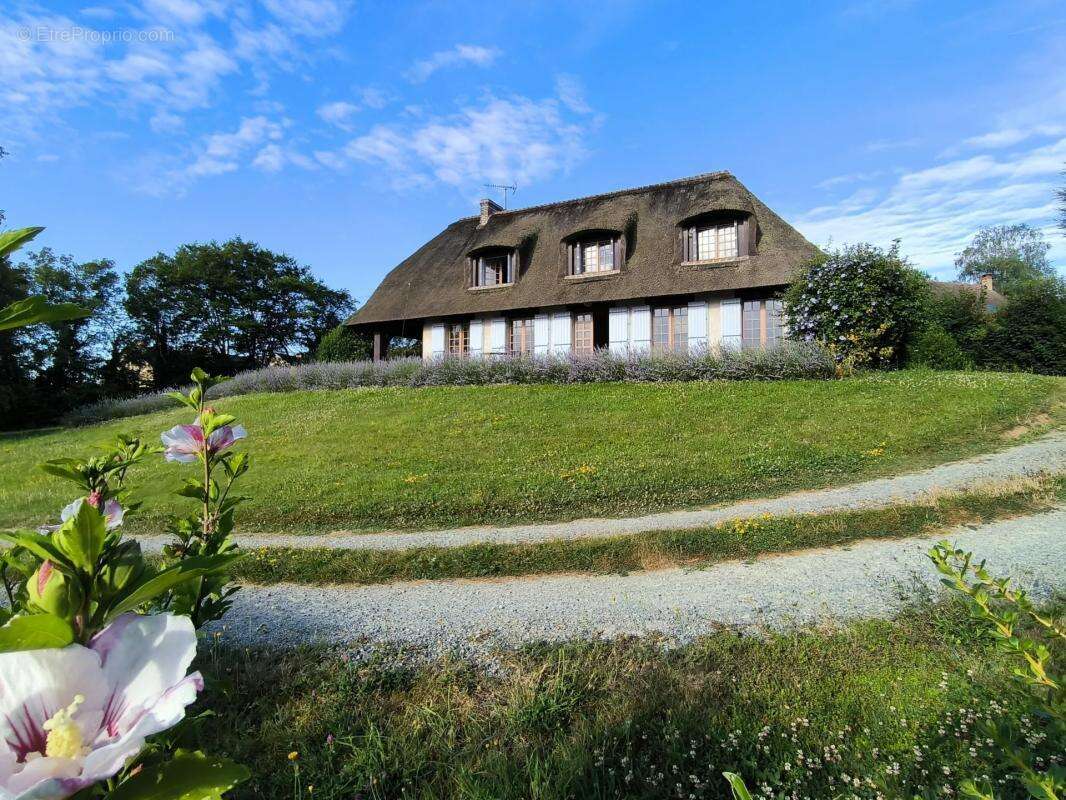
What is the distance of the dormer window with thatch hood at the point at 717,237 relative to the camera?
17.9 m

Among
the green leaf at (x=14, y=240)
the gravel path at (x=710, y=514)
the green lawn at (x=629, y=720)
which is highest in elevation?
the green leaf at (x=14, y=240)

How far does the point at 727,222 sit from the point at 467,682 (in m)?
18.6

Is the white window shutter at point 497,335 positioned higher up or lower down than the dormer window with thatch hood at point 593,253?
lower down

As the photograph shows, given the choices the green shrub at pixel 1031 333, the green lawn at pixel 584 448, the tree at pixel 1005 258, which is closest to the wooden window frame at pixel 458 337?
the green lawn at pixel 584 448

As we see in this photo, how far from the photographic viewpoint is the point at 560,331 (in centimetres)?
2028

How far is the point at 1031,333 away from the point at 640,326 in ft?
44.7

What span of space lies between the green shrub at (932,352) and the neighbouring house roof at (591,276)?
3976 mm

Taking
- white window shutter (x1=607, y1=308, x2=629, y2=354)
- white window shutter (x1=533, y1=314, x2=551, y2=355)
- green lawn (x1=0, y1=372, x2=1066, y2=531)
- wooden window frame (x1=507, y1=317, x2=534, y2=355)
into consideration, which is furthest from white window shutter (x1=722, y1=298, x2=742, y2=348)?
wooden window frame (x1=507, y1=317, x2=534, y2=355)

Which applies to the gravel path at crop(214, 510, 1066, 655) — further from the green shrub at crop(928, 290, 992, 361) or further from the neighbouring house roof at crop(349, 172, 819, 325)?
the green shrub at crop(928, 290, 992, 361)

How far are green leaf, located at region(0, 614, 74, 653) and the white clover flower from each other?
2 centimetres

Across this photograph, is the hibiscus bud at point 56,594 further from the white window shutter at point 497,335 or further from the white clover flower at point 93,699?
the white window shutter at point 497,335

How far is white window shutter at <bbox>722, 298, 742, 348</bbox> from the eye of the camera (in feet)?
57.6

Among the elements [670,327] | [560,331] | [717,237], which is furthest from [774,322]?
[560,331]

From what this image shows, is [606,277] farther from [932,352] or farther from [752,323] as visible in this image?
[932,352]
